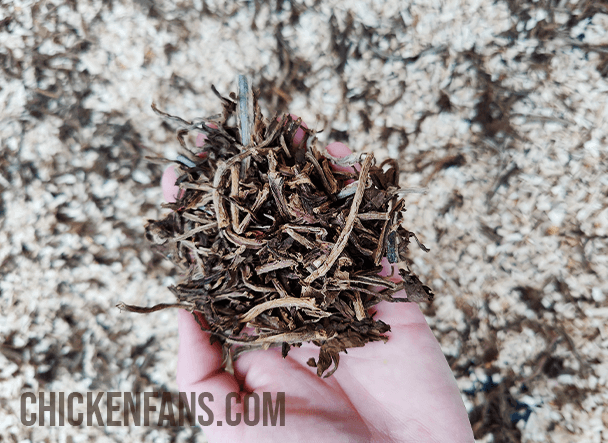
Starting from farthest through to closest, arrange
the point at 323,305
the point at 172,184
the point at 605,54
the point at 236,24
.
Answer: the point at 236,24, the point at 605,54, the point at 172,184, the point at 323,305

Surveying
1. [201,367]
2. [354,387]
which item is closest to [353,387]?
[354,387]

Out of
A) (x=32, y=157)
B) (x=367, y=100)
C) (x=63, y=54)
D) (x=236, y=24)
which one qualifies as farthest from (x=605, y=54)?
(x=32, y=157)

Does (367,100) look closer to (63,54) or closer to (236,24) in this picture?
(236,24)

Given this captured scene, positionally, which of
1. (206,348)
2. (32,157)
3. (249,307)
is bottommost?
(206,348)

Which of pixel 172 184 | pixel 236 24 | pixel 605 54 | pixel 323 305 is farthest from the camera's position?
Answer: pixel 236 24

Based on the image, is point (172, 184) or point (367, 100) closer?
point (172, 184)

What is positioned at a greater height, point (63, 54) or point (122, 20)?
point (122, 20)

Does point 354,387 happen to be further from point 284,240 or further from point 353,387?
point 284,240
